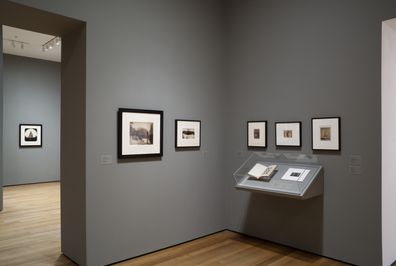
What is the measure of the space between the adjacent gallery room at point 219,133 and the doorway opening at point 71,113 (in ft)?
0.08

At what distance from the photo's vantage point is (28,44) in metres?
9.16

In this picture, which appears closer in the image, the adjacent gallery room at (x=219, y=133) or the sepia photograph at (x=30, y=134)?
the adjacent gallery room at (x=219, y=133)

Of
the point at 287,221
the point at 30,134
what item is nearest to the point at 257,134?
the point at 287,221

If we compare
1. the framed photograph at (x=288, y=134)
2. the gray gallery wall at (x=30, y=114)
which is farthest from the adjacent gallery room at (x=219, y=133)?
the gray gallery wall at (x=30, y=114)

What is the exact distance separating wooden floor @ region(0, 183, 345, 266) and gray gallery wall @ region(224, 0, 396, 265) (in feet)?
0.86

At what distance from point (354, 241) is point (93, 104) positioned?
367 cm

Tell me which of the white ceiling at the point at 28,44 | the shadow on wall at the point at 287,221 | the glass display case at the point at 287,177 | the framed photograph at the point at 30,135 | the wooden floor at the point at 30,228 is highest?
the white ceiling at the point at 28,44

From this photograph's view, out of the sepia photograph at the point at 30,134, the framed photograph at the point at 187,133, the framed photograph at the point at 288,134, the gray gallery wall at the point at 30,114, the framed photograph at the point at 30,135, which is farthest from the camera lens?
the sepia photograph at the point at 30,134

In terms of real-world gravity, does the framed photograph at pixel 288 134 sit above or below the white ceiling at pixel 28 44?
below

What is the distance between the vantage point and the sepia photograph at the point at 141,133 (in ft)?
13.9

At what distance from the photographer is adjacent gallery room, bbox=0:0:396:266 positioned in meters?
3.88

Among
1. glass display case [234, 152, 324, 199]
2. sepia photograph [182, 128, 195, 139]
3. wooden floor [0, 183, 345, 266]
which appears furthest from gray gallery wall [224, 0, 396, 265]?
sepia photograph [182, 128, 195, 139]

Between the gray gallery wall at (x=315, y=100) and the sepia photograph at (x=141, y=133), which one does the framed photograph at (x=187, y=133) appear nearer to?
the sepia photograph at (x=141, y=133)

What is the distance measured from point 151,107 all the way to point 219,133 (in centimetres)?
149
